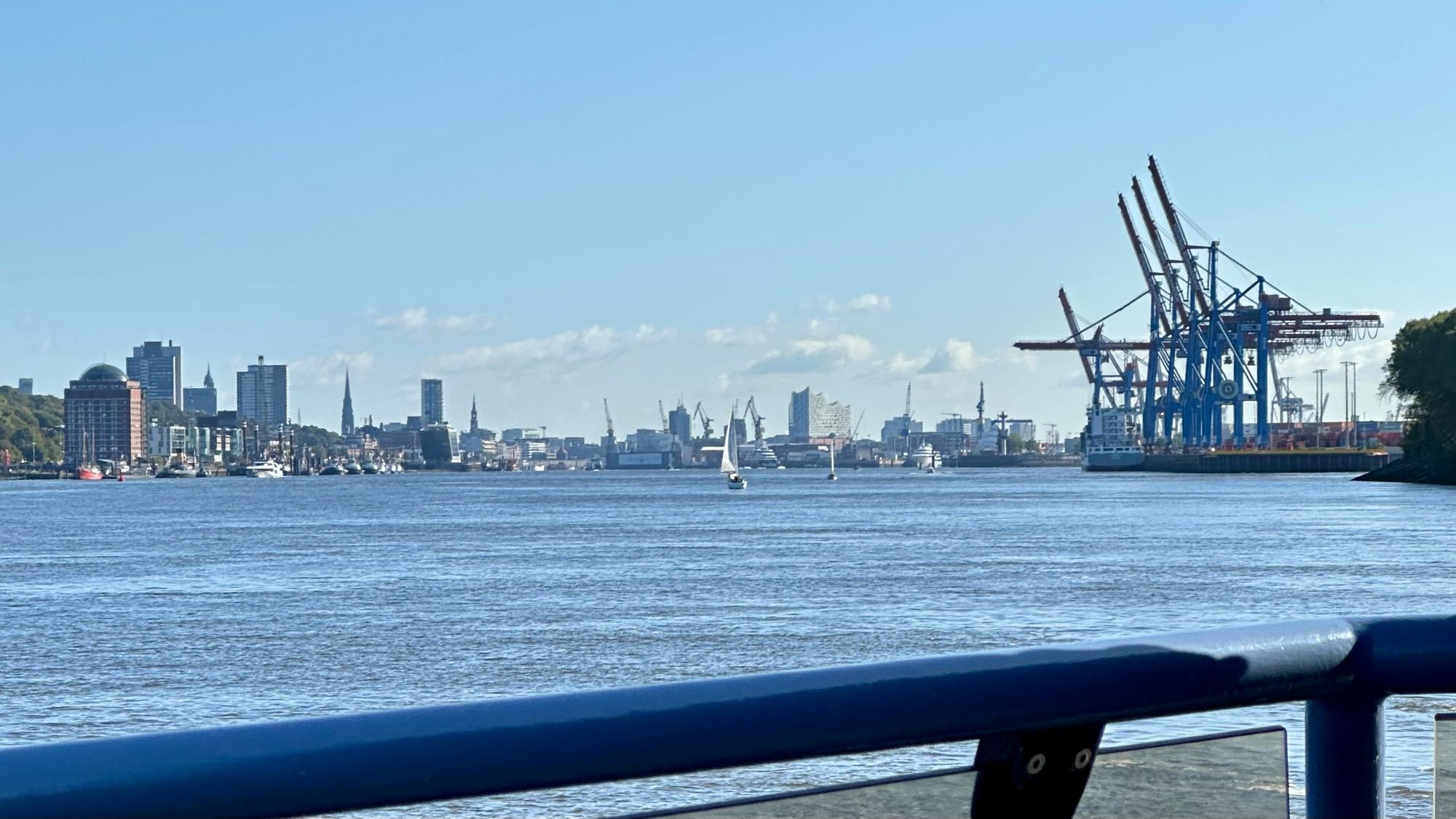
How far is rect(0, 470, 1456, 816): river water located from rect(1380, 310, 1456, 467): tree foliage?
17.6 meters

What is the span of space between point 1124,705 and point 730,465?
6554 inches

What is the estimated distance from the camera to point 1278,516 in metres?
66.6

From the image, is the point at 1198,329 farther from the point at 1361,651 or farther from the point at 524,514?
the point at 1361,651

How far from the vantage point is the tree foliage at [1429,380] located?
89.6 metres

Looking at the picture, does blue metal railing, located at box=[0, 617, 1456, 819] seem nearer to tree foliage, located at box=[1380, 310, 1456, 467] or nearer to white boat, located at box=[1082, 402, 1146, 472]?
tree foliage, located at box=[1380, 310, 1456, 467]

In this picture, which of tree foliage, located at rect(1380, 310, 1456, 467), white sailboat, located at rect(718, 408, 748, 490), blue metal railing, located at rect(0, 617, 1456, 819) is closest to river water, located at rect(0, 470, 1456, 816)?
blue metal railing, located at rect(0, 617, 1456, 819)

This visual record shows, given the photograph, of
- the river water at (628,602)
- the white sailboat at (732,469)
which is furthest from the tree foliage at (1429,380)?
the white sailboat at (732,469)

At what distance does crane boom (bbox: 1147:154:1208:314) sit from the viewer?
122 metres

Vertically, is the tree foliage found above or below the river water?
above

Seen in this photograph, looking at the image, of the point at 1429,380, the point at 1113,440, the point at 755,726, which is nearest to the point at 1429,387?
the point at 1429,380

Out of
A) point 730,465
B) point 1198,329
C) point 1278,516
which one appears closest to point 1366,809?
point 1278,516

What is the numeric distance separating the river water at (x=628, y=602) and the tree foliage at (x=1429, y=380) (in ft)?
57.6

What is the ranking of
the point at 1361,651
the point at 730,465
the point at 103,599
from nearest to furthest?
the point at 1361,651, the point at 103,599, the point at 730,465

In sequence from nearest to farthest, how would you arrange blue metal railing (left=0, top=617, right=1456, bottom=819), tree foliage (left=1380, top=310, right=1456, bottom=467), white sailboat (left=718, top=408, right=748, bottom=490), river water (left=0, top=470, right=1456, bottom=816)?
blue metal railing (left=0, top=617, right=1456, bottom=819) < river water (left=0, top=470, right=1456, bottom=816) < tree foliage (left=1380, top=310, right=1456, bottom=467) < white sailboat (left=718, top=408, right=748, bottom=490)
